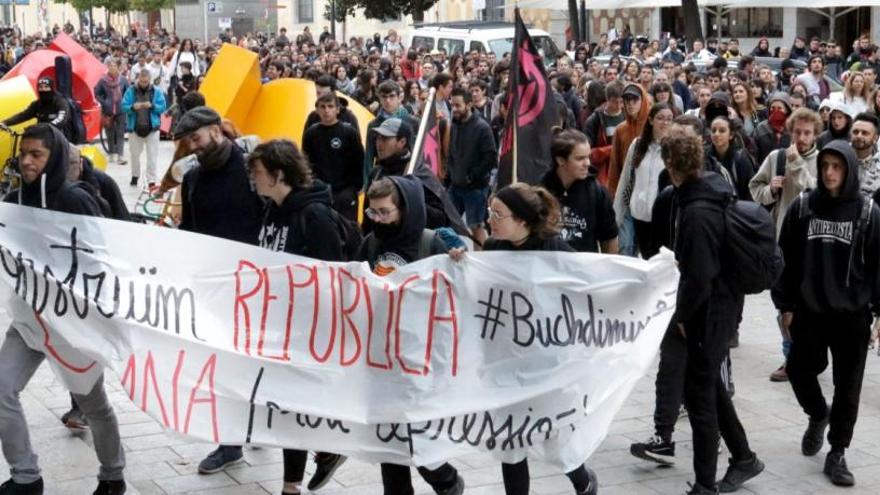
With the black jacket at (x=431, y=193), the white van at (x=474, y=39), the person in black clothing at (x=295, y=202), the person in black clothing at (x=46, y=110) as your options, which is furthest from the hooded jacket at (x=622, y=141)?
the white van at (x=474, y=39)

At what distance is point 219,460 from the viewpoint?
7125 mm

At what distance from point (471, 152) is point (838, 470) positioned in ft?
19.8

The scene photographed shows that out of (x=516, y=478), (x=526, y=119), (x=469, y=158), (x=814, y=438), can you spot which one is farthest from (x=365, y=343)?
(x=469, y=158)

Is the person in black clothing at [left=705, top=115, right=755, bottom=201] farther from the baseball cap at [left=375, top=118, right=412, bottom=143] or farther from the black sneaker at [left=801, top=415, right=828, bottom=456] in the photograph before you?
the black sneaker at [left=801, top=415, right=828, bottom=456]

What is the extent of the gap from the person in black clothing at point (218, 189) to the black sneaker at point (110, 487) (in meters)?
0.69

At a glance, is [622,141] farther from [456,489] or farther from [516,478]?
[516,478]

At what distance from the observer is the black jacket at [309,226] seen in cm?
648

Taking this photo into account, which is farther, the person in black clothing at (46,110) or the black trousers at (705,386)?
the person in black clothing at (46,110)

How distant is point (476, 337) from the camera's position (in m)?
6.06

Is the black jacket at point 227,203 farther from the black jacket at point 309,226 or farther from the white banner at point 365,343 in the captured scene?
the white banner at point 365,343

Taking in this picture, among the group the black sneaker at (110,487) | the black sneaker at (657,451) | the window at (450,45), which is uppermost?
the window at (450,45)

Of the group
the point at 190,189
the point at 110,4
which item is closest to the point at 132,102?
the point at 190,189

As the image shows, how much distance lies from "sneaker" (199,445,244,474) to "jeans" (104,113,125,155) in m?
16.8

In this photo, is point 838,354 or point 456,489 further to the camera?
point 838,354
